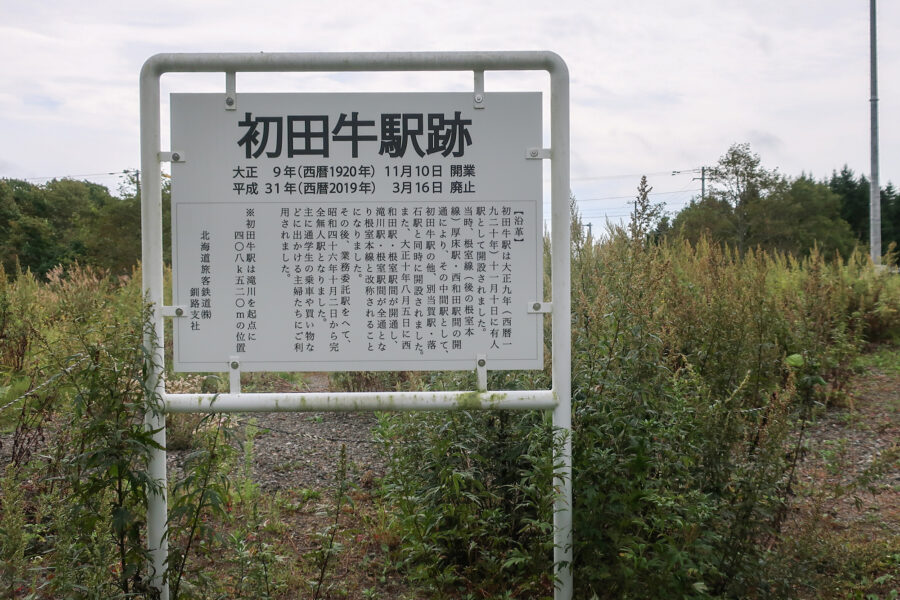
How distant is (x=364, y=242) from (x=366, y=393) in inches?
28.7

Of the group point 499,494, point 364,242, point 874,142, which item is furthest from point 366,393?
point 874,142

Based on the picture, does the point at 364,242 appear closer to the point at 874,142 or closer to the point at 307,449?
the point at 307,449

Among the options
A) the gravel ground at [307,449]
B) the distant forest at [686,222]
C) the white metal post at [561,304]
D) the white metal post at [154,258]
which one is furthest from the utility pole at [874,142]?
the white metal post at [154,258]

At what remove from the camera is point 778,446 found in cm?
313

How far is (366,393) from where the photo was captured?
3.38 m

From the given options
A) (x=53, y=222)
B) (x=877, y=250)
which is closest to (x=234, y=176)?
(x=877, y=250)

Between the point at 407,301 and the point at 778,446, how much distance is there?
5.92ft

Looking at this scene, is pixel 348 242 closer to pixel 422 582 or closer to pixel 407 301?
pixel 407 301

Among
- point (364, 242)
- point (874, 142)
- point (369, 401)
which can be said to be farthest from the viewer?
point (874, 142)

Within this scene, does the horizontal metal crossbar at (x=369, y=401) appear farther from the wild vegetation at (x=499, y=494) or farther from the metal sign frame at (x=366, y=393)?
the wild vegetation at (x=499, y=494)

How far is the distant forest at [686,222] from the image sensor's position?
89.4 feet

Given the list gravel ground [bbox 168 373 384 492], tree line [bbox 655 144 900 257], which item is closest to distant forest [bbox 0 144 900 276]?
tree line [bbox 655 144 900 257]

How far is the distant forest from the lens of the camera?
1073 inches

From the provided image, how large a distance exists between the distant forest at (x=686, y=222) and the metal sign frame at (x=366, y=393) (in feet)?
70.0
